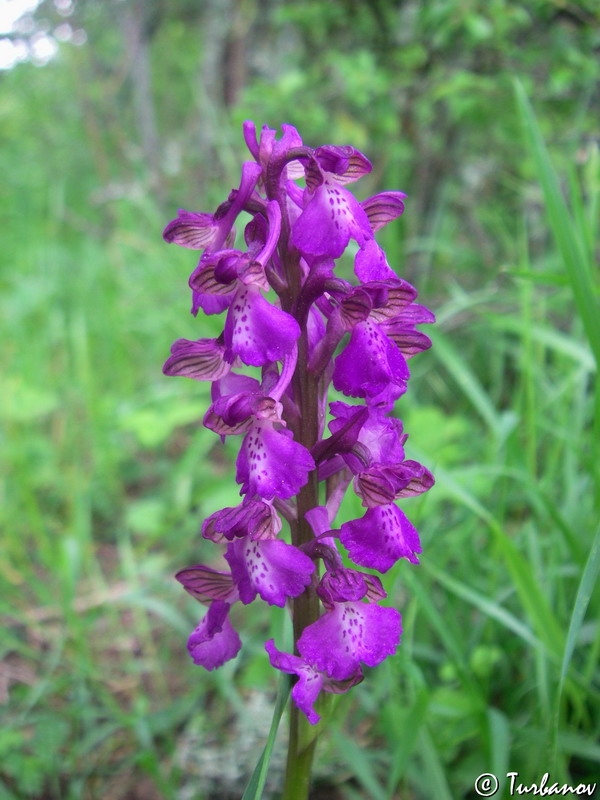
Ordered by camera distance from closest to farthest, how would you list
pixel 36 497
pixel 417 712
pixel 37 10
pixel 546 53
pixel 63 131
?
1. pixel 417 712
2. pixel 36 497
3. pixel 546 53
4. pixel 37 10
5. pixel 63 131

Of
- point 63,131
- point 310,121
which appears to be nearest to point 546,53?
point 310,121

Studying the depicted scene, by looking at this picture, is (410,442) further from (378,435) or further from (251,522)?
(251,522)

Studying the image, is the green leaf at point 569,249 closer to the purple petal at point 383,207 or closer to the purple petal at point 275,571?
the purple petal at point 383,207

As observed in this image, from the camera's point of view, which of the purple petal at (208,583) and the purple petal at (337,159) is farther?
the purple petal at (208,583)

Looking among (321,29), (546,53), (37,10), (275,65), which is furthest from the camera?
(37,10)

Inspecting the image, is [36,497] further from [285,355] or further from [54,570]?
[285,355]
